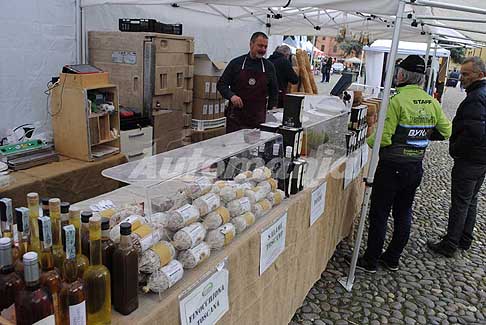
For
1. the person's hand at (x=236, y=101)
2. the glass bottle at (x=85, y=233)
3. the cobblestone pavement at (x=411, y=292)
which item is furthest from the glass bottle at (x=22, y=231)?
the person's hand at (x=236, y=101)

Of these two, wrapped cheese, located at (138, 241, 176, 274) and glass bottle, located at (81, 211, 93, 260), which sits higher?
glass bottle, located at (81, 211, 93, 260)

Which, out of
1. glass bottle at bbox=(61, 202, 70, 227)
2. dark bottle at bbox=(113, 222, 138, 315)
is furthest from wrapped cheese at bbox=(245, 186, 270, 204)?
glass bottle at bbox=(61, 202, 70, 227)

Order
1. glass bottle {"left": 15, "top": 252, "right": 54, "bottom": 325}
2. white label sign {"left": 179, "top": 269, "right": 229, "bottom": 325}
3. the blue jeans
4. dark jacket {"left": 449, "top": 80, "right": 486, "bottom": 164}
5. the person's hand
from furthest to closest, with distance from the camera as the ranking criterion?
the person's hand, dark jacket {"left": 449, "top": 80, "right": 486, "bottom": 164}, the blue jeans, white label sign {"left": 179, "top": 269, "right": 229, "bottom": 325}, glass bottle {"left": 15, "top": 252, "right": 54, "bottom": 325}

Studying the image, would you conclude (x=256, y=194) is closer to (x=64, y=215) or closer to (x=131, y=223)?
(x=131, y=223)

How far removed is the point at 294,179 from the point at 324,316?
40.5 inches

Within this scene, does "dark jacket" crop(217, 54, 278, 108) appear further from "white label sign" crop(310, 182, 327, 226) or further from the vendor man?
"white label sign" crop(310, 182, 327, 226)

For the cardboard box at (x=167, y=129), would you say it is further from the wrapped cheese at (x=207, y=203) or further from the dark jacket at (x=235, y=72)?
the wrapped cheese at (x=207, y=203)

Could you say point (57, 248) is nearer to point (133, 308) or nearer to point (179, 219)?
point (133, 308)

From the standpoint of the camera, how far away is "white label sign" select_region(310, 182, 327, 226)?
2443 millimetres

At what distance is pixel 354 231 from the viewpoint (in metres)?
3.86

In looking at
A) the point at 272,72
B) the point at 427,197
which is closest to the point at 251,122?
the point at 272,72

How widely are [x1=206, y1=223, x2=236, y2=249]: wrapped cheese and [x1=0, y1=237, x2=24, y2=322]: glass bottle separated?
0.69 metres

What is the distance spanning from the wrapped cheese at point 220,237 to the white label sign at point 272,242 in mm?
232

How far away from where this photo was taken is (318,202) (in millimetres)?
2525
